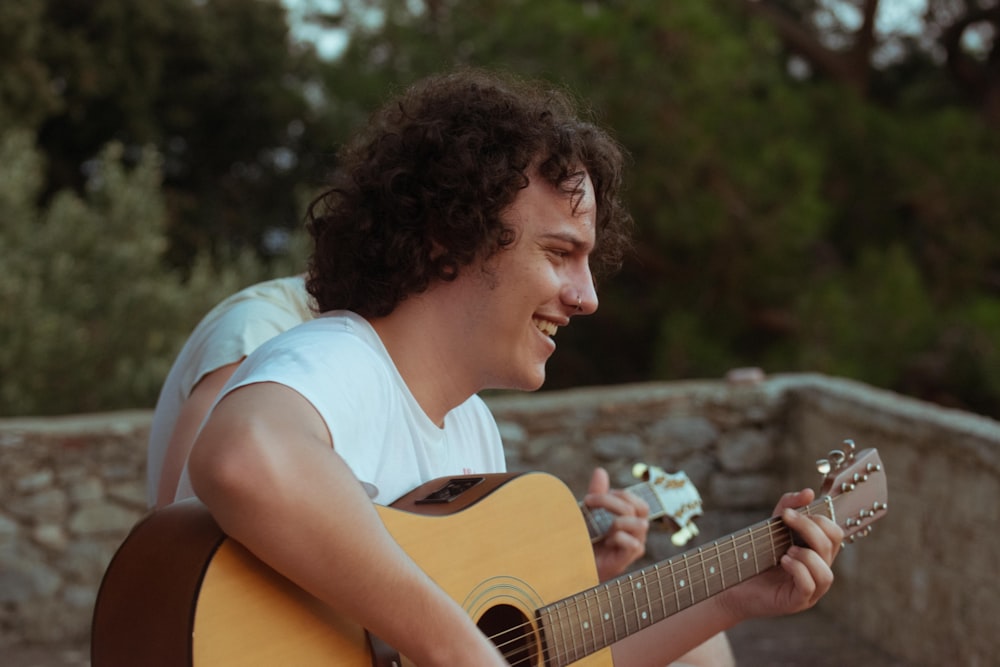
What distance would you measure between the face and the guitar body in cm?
19

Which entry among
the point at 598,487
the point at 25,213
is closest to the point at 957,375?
the point at 598,487

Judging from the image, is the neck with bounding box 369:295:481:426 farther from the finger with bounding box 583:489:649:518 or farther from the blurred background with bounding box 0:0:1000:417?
the blurred background with bounding box 0:0:1000:417

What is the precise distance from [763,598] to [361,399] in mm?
904

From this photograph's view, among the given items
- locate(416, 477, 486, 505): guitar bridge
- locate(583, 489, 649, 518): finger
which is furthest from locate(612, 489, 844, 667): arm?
locate(416, 477, 486, 505): guitar bridge

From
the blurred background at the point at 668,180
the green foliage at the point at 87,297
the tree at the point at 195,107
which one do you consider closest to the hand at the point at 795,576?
the blurred background at the point at 668,180

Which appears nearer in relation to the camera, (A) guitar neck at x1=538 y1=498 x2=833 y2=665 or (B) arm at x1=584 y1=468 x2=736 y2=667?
(A) guitar neck at x1=538 y1=498 x2=833 y2=665

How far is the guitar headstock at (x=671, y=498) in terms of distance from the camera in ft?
7.58

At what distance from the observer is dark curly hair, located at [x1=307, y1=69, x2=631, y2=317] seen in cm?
162

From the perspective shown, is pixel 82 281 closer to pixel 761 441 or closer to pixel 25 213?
pixel 25 213

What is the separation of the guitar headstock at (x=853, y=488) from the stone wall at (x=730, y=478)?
51.7 inches

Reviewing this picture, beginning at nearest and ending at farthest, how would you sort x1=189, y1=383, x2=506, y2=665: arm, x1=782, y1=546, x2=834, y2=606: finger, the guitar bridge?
1. x1=189, y1=383, x2=506, y2=665: arm
2. the guitar bridge
3. x1=782, y1=546, x2=834, y2=606: finger

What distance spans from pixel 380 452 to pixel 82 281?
4786mm

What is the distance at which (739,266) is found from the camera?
21.1ft

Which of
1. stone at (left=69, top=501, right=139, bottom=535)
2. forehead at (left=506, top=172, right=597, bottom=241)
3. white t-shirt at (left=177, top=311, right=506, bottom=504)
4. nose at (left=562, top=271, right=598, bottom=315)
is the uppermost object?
forehead at (left=506, top=172, right=597, bottom=241)
